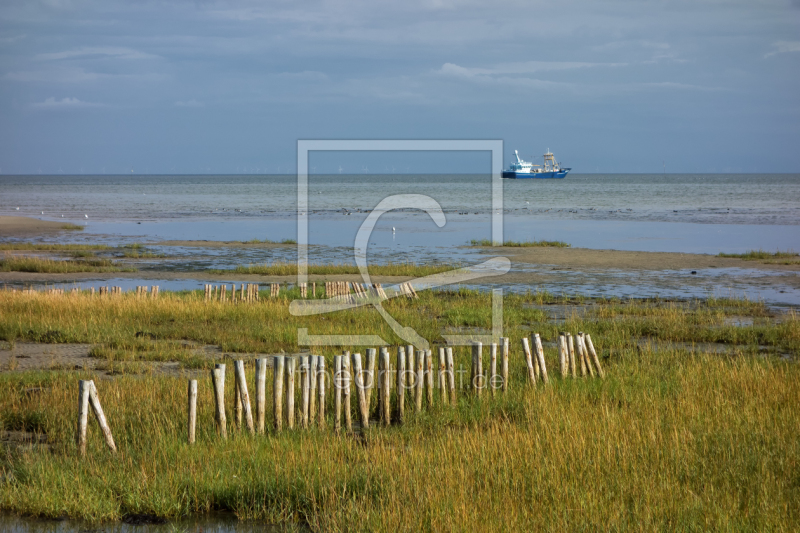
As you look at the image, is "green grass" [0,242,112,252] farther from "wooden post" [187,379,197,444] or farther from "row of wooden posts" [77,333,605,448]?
"wooden post" [187,379,197,444]

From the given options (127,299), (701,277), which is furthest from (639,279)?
(127,299)

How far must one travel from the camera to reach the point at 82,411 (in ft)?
22.2

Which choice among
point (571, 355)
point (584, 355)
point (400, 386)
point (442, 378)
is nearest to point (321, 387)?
point (400, 386)

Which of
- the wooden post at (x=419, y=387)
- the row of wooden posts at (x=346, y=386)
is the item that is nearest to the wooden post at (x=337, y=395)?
the row of wooden posts at (x=346, y=386)

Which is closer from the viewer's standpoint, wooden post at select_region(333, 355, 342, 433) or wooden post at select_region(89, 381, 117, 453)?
wooden post at select_region(89, 381, 117, 453)

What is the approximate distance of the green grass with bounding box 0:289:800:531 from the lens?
5.72 m

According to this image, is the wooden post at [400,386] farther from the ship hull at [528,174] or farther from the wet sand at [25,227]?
the ship hull at [528,174]

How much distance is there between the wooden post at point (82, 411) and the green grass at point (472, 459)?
17 centimetres

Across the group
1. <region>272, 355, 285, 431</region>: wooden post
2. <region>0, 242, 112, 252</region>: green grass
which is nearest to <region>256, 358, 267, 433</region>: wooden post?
<region>272, 355, 285, 431</region>: wooden post

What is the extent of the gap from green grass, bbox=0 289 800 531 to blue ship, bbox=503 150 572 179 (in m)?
143

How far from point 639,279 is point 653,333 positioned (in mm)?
11092

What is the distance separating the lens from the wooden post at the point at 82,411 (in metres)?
6.72

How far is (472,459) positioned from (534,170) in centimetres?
15698

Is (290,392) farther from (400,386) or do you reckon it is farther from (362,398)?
(400,386)
